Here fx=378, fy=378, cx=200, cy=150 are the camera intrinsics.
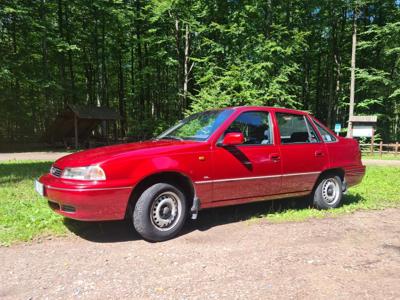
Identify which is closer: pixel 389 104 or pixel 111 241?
pixel 111 241

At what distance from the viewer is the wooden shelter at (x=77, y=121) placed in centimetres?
2536

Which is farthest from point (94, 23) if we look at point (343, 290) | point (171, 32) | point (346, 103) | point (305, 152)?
point (343, 290)

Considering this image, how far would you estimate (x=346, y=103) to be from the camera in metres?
32.0

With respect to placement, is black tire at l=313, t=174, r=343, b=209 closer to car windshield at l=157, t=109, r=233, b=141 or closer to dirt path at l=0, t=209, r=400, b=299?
dirt path at l=0, t=209, r=400, b=299

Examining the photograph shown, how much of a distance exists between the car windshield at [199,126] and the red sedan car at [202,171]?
0.02 m

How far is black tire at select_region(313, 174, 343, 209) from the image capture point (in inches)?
270

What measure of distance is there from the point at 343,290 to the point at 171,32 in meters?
30.8

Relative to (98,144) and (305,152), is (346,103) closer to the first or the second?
(98,144)

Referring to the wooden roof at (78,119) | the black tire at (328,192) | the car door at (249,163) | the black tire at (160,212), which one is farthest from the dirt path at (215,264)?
the wooden roof at (78,119)

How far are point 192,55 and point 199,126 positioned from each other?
25296 millimetres

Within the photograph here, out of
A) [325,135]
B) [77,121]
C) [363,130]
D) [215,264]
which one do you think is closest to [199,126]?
[215,264]

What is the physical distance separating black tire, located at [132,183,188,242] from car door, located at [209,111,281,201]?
60 cm

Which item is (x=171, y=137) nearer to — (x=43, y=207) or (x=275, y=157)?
(x=275, y=157)

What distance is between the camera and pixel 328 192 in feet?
23.0
